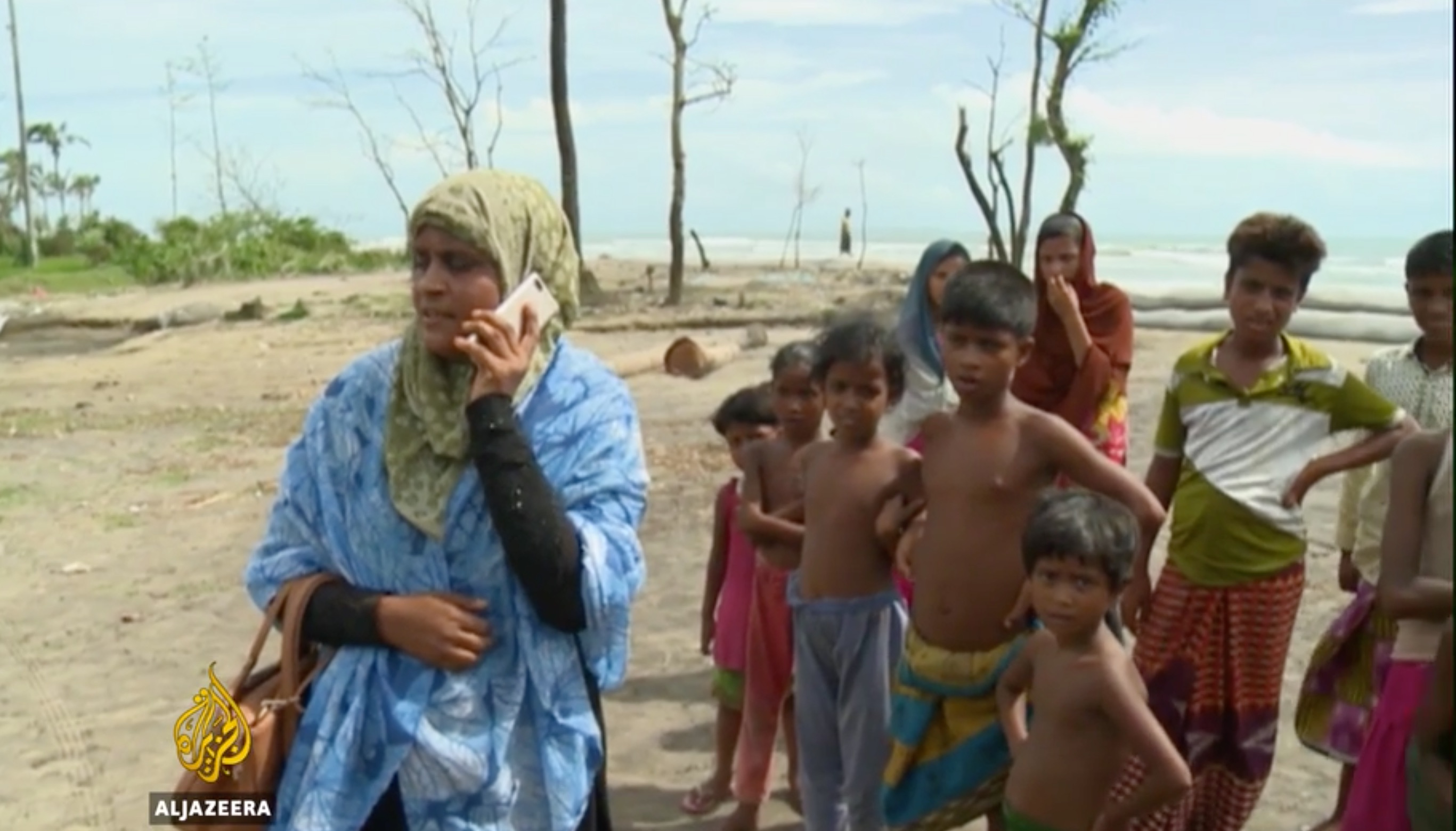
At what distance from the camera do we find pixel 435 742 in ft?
7.65

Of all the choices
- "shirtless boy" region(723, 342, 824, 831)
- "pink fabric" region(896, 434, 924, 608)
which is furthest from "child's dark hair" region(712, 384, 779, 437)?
"pink fabric" region(896, 434, 924, 608)

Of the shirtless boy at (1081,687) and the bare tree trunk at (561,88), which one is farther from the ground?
the bare tree trunk at (561,88)

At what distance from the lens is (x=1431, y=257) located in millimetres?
3670

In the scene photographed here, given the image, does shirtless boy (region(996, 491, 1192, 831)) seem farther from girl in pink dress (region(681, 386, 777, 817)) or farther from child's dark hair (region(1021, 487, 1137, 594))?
girl in pink dress (region(681, 386, 777, 817))

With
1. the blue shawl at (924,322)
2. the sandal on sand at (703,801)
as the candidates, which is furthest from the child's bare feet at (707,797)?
the blue shawl at (924,322)

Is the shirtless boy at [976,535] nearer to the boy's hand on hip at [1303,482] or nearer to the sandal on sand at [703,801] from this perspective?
the boy's hand on hip at [1303,482]

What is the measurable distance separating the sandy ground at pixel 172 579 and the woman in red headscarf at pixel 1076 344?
4.05 ft

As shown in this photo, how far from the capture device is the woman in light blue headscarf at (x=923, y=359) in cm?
446

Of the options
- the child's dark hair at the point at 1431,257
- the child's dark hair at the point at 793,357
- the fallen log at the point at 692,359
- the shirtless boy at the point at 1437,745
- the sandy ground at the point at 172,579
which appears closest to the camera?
the shirtless boy at the point at 1437,745

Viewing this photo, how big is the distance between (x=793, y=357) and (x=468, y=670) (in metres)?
1.95

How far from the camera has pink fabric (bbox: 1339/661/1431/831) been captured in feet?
8.46

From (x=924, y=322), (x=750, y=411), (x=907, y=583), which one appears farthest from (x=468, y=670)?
(x=924, y=322)

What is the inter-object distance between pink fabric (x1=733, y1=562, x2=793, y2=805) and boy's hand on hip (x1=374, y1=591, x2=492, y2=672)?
1.98 m

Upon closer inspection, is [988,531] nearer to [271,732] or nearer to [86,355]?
[271,732]
